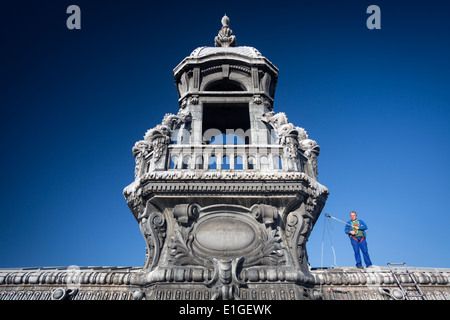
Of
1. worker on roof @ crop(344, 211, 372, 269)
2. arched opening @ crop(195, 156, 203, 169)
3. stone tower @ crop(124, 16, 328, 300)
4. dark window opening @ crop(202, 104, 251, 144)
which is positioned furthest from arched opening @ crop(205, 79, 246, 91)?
worker on roof @ crop(344, 211, 372, 269)

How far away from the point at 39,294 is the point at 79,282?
3.66 feet

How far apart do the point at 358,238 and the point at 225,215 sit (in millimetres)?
5248

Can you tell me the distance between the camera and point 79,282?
332 inches

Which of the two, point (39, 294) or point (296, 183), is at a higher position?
point (296, 183)

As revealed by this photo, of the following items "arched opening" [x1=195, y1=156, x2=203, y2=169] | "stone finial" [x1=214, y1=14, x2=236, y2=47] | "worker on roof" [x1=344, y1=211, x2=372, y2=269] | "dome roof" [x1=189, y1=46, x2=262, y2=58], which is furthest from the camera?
"stone finial" [x1=214, y1=14, x2=236, y2=47]

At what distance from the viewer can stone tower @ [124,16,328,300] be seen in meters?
7.73

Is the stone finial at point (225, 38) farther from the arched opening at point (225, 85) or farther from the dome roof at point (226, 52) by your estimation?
the arched opening at point (225, 85)

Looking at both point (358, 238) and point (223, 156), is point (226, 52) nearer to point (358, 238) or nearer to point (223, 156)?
point (223, 156)

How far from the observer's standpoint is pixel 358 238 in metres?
10.6

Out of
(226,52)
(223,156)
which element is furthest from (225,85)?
(223,156)

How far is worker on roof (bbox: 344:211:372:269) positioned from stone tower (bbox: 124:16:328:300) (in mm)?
1866

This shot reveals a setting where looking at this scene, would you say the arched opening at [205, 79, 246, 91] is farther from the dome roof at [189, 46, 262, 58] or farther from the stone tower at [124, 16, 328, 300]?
the stone tower at [124, 16, 328, 300]
